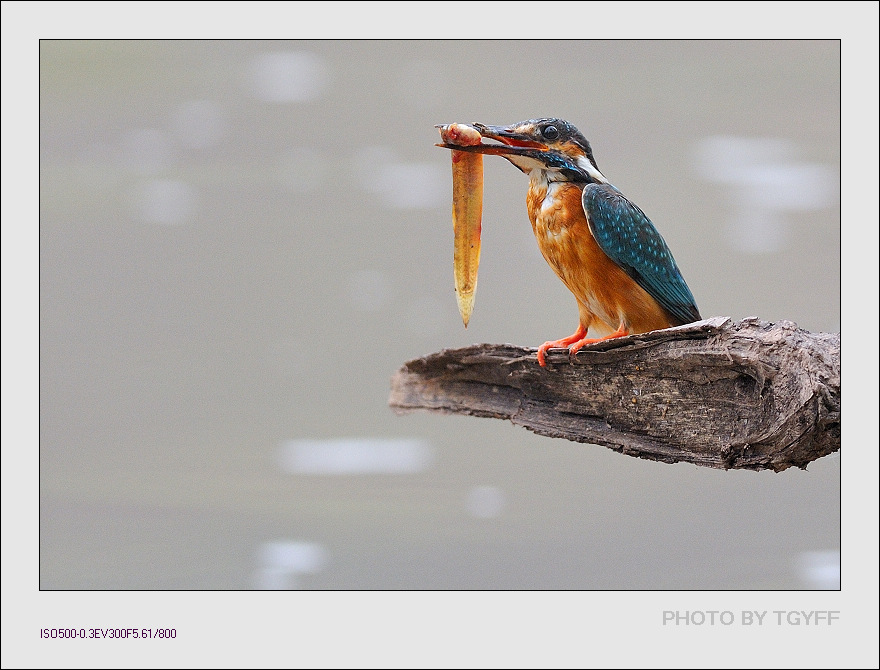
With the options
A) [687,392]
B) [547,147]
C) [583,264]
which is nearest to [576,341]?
[583,264]

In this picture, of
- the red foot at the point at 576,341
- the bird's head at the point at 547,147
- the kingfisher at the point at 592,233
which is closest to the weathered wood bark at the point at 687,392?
the red foot at the point at 576,341

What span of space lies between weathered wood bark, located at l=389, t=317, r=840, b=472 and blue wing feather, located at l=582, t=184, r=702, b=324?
9.7 inches

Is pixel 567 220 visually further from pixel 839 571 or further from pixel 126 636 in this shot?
pixel 126 636

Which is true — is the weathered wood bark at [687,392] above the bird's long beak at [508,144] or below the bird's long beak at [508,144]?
below

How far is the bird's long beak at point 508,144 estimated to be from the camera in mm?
2125

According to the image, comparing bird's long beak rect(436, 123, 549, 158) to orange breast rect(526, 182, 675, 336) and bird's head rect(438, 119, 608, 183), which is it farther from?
orange breast rect(526, 182, 675, 336)

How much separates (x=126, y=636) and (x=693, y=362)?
167 cm

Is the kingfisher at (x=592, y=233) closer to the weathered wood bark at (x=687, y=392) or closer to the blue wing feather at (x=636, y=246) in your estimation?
the blue wing feather at (x=636, y=246)

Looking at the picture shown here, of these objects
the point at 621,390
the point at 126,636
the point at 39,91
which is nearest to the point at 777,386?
the point at 621,390

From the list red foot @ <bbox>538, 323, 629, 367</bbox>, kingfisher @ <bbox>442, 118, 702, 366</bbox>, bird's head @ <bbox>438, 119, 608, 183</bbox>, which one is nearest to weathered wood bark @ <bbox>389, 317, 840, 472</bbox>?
red foot @ <bbox>538, 323, 629, 367</bbox>

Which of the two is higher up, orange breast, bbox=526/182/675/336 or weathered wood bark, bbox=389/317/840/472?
orange breast, bbox=526/182/675/336

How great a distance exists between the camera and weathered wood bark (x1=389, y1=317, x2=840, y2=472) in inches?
68.6

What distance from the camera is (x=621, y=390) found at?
83.6 inches

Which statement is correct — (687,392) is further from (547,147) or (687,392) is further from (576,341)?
(547,147)
